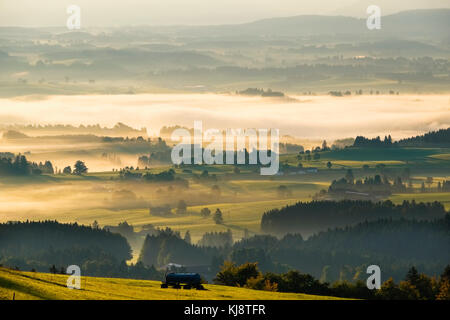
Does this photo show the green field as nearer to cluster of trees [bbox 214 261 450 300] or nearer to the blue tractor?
the blue tractor

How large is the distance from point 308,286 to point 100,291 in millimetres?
46347

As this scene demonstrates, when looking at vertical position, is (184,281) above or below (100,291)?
below

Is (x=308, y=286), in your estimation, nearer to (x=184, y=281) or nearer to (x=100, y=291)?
(x=184, y=281)

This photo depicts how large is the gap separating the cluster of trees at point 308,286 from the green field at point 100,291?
2308 cm

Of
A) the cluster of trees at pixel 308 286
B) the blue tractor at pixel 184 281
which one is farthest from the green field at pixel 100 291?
the cluster of trees at pixel 308 286

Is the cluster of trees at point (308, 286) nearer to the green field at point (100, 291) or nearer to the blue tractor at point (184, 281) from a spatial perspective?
the green field at point (100, 291)

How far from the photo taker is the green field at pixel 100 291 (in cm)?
8694

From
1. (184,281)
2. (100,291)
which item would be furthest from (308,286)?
(100,291)

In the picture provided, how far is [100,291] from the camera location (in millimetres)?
96688

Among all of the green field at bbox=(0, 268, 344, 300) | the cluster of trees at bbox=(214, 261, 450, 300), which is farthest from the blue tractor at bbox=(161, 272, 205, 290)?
the cluster of trees at bbox=(214, 261, 450, 300)
